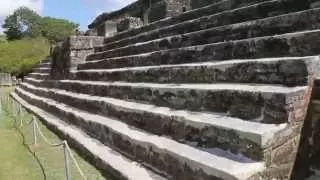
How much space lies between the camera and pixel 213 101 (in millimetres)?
4238

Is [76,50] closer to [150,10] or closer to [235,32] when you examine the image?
[150,10]

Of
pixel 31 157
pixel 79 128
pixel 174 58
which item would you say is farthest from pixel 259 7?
pixel 31 157

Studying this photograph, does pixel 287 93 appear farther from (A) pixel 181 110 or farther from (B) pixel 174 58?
(B) pixel 174 58

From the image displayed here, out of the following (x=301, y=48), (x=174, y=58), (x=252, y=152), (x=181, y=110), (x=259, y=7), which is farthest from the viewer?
(x=174, y=58)

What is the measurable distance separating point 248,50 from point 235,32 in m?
0.76

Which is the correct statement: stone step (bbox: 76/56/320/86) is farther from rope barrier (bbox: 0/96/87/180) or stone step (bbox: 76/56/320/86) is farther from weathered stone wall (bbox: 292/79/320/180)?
rope barrier (bbox: 0/96/87/180)

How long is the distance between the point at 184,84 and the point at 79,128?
9.90ft

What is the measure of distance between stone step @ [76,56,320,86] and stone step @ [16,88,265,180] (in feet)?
2.67

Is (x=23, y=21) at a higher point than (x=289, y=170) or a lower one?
higher

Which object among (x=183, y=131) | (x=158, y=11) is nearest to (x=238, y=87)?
(x=183, y=131)

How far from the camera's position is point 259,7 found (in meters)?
5.41

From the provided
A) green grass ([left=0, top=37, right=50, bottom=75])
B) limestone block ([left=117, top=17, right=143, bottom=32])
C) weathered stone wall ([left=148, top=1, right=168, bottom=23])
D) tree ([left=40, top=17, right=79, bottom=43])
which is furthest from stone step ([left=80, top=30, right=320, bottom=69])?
tree ([left=40, top=17, right=79, bottom=43])

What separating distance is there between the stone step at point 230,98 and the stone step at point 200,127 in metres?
0.09

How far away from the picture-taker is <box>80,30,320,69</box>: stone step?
3.91 m
